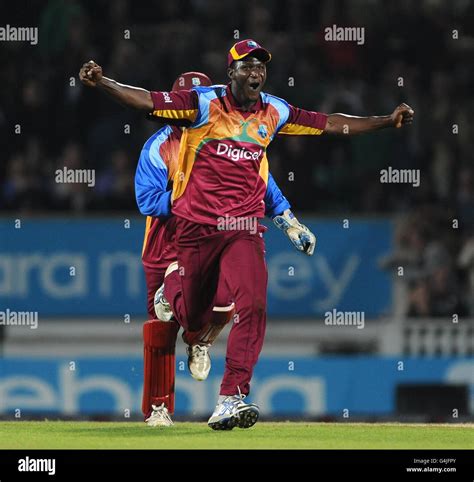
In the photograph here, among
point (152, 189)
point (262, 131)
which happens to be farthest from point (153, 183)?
point (262, 131)

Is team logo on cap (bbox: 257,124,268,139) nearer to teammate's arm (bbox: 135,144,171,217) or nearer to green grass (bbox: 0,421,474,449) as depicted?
teammate's arm (bbox: 135,144,171,217)

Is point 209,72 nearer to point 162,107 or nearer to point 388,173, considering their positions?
point 388,173

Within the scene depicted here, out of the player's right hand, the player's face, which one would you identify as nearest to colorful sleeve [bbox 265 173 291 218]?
the player's face

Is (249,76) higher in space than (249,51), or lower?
lower

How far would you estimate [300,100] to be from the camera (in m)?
17.3

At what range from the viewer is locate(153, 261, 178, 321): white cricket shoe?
1045 centimetres

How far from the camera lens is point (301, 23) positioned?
18891mm

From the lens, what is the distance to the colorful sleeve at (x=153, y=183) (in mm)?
10375

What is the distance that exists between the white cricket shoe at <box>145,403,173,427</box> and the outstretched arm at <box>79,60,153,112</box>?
2407 mm

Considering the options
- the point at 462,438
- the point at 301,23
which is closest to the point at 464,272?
the point at 301,23

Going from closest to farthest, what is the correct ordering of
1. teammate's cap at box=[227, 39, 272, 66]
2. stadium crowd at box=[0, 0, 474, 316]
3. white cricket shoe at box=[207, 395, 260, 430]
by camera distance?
white cricket shoe at box=[207, 395, 260, 430]
teammate's cap at box=[227, 39, 272, 66]
stadium crowd at box=[0, 0, 474, 316]

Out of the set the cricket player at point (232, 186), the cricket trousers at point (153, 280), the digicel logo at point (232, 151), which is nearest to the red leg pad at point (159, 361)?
the cricket trousers at point (153, 280)

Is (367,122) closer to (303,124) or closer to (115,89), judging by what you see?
(303,124)

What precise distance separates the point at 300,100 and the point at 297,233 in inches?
286
